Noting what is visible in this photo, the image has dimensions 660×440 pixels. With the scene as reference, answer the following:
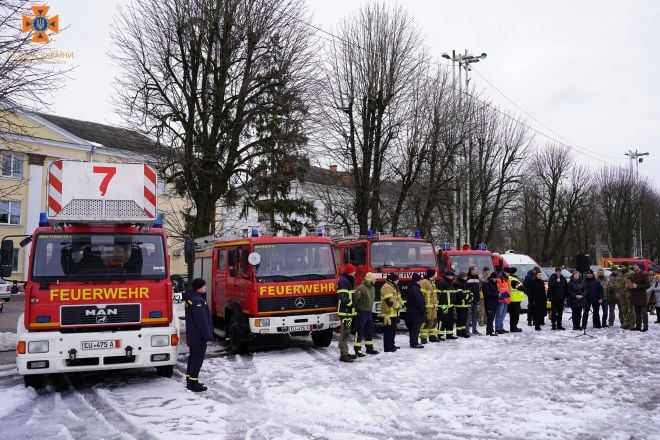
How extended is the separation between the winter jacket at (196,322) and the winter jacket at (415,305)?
5121 millimetres

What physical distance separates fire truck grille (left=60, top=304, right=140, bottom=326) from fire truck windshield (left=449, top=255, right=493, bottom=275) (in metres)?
11.1

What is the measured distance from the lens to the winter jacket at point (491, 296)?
47.0 ft

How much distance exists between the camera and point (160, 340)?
8.54m

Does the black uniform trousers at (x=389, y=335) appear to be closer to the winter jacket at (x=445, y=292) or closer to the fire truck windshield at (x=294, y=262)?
the fire truck windshield at (x=294, y=262)

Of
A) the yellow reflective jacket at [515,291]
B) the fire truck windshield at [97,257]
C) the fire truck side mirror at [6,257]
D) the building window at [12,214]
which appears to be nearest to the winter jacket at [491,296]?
the yellow reflective jacket at [515,291]

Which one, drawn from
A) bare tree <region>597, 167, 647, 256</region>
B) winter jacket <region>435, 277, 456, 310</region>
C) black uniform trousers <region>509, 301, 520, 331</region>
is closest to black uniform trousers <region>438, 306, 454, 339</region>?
winter jacket <region>435, 277, 456, 310</region>

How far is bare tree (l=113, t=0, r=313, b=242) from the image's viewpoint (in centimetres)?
1888

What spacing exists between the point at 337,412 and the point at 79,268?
179 inches

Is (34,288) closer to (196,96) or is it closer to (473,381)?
(473,381)

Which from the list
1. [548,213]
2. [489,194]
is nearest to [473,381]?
[489,194]

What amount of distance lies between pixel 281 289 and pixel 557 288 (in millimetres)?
8510

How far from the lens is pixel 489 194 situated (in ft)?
108

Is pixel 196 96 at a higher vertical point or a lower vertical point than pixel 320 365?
higher

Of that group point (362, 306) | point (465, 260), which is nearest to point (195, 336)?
point (362, 306)
